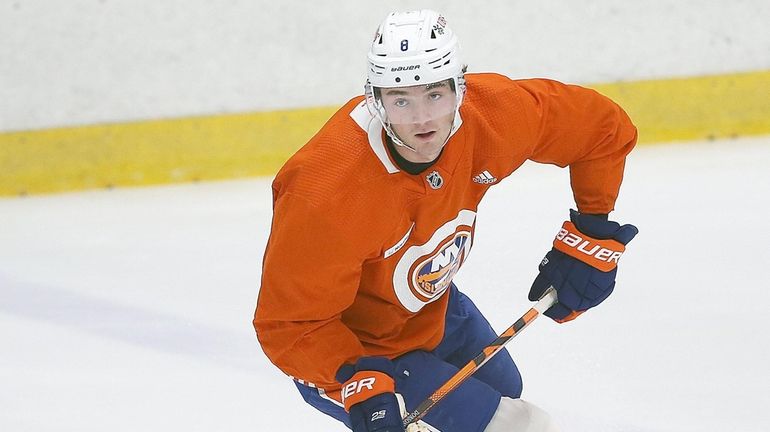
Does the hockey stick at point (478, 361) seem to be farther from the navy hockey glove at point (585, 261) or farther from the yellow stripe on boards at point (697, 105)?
the yellow stripe on boards at point (697, 105)

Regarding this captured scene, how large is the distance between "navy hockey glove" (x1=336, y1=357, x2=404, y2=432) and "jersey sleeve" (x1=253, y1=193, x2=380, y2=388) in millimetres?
53

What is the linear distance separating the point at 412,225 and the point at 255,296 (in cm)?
157

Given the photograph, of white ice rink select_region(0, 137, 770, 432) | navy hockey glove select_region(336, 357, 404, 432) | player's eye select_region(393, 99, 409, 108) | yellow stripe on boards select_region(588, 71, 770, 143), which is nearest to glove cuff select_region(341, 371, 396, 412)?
navy hockey glove select_region(336, 357, 404, 432)

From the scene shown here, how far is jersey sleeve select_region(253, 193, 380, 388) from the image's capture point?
5.64 ft

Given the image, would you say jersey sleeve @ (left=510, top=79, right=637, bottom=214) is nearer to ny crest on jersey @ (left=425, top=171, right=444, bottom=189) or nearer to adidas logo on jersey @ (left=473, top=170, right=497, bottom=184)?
adidas logo on jersey @ (left=473, top=170, right=497, bottom=184)

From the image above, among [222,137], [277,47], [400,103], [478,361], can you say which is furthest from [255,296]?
[400,103]

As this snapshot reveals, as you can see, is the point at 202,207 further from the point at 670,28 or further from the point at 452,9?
the point at 670,28

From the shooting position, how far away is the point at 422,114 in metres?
1.71

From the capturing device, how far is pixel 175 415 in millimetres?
2746

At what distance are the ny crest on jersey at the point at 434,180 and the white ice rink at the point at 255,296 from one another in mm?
973

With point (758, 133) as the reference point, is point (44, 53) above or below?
above

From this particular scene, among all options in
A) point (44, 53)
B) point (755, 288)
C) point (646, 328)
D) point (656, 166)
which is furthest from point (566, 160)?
point (44, 53)

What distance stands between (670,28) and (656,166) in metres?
0.58

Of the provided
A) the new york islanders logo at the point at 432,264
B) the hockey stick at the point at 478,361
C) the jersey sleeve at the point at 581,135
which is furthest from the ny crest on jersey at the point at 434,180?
the hockey stick at the point at 478,361
